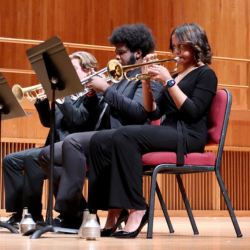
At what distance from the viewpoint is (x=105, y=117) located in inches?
124

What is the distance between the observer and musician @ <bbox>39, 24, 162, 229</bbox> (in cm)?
276

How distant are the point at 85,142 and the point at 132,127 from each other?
410mm

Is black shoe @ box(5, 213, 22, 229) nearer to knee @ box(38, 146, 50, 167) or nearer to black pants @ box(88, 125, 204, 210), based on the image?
knee @ box(38, 146, 50, 167)

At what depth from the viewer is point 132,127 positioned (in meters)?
2.54

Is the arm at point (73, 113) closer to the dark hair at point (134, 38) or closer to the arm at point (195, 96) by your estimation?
the dark hair at point (134, 38)

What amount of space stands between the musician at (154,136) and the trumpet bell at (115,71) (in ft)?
0.65

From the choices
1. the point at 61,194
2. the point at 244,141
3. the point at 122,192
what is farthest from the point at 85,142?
the point at 244,141

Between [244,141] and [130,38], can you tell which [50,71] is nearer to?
[130,38]

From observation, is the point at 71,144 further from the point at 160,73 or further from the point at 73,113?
the point at 160,73

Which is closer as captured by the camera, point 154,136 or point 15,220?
point 154,136

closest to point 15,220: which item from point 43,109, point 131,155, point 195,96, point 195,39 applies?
point 43,109

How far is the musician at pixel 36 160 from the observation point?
10.6 feet

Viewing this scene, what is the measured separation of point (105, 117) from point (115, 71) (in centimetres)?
36

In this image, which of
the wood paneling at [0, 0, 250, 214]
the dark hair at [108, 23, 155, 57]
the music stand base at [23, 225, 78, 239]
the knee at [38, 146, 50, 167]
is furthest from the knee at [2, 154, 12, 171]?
the wood paneling at [0, 0, 250, 214]
